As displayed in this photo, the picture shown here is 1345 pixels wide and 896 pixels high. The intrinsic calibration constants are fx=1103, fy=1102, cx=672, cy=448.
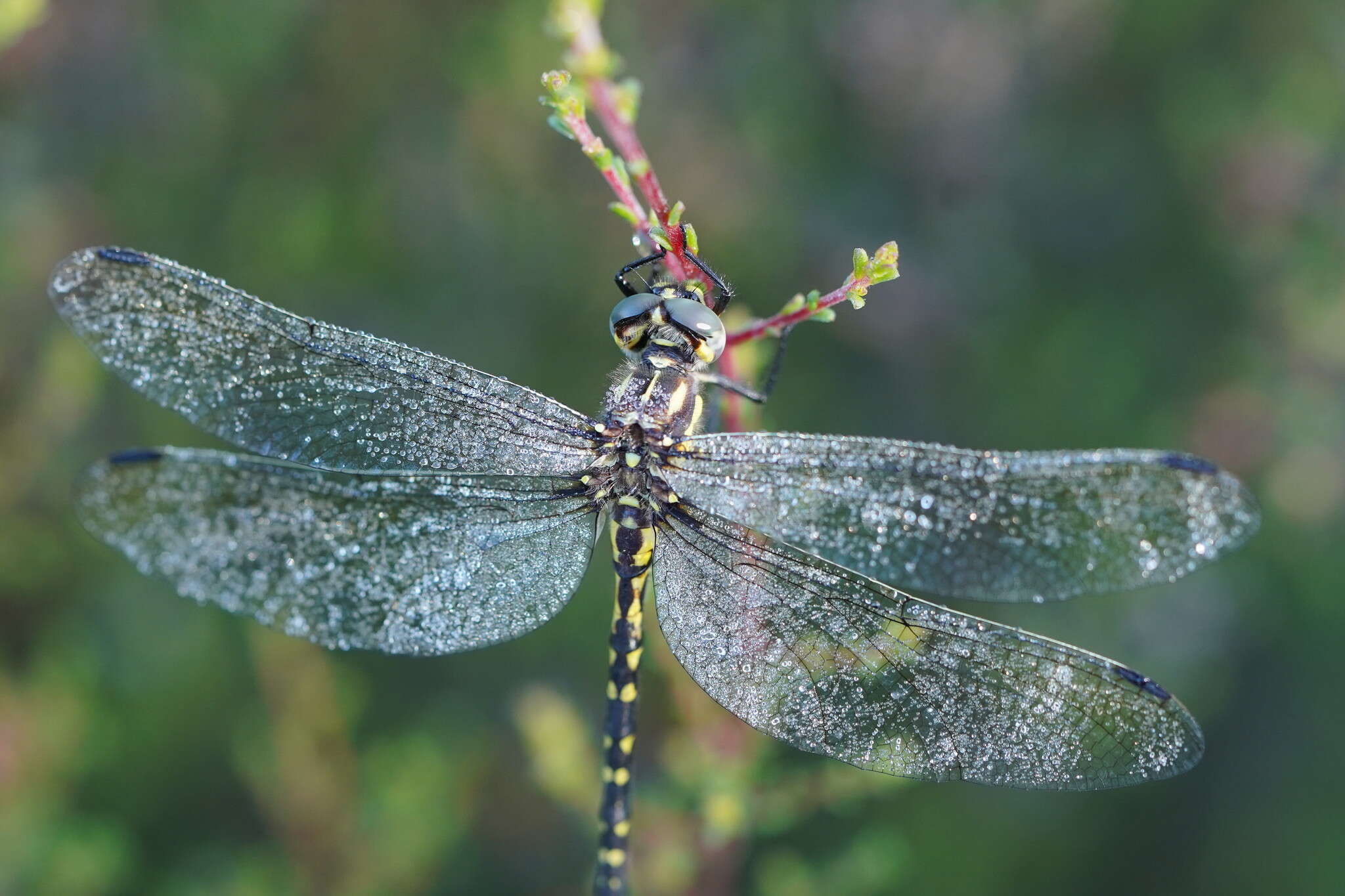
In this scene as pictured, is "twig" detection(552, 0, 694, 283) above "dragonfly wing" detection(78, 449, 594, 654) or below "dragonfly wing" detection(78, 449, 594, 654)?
above

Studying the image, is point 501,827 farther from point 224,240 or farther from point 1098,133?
point 1098,133

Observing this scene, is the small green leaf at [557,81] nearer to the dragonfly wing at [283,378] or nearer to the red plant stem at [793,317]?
the red plant stem at [793,317]

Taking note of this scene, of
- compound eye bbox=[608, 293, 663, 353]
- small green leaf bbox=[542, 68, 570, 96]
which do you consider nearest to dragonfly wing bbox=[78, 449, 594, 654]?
compound eye bbox=[608, 293, 663, 353]

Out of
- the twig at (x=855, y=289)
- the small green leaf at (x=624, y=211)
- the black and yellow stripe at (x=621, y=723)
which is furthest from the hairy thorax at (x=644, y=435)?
the small green leaf at (x=624, y=211)

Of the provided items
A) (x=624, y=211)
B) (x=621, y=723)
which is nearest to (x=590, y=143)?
(x=624, y=211)

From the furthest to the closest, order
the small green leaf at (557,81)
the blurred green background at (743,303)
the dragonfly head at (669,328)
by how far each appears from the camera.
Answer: the blurred green background at (743,303) → the dragonfly head at (669,328) → the small green leaf at (557,81)

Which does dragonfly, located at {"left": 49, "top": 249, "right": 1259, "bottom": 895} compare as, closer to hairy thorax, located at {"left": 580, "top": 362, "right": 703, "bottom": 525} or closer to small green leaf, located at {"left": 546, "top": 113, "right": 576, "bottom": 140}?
hairy thorax, located at {"left": 580, "top": 362, "right": 703, "bottom": 525}
